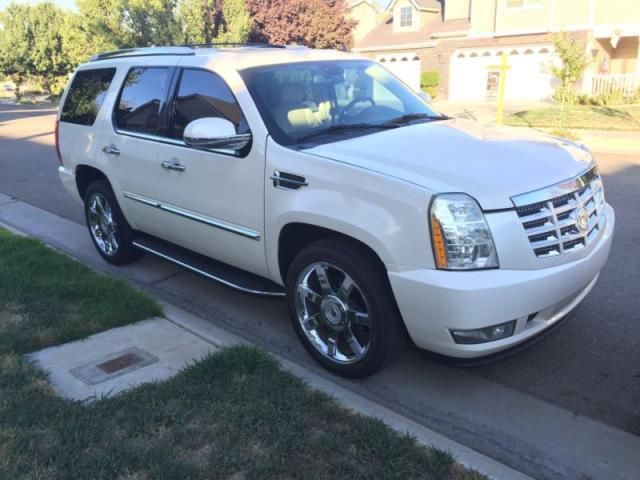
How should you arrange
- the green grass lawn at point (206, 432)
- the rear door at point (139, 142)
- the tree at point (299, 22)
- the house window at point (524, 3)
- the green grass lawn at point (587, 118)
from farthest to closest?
the tree at point (299, 22)
the house window at point (524, 3)
the green grass lawn at point (587, 118)
the rear door at point (139, 142)
the green grass lawn at point (206, 432)

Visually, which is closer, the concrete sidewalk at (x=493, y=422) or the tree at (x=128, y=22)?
the concrete sidewalk at (x=493, y=422)

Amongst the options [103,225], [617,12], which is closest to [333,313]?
[103,225]

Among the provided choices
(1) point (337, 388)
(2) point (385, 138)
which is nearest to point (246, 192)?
(2) point (385, 138)

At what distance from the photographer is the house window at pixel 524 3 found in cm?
2687

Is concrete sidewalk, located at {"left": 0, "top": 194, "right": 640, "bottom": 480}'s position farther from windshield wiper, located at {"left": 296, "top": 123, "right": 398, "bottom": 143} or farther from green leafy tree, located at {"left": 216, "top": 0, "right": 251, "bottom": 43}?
green leafy tree, located at {"left": 216, "top": 0, "right": 251, "bottom": 43}

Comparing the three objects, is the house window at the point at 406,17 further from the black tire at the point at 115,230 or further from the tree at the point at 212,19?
the black tire at the point at 115,230

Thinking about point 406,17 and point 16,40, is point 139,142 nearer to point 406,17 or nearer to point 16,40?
point 406,17

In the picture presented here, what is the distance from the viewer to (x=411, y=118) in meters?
4.55

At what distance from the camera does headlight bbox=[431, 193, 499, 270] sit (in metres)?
3.09

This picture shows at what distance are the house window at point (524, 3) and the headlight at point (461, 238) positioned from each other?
89.3ft

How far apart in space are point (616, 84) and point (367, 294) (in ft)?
75.4

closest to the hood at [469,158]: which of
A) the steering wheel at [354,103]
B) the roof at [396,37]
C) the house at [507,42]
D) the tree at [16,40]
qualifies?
the steering wheel at [354,103]

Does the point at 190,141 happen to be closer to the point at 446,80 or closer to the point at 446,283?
the point at 446,283

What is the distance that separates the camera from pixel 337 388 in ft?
11.8
